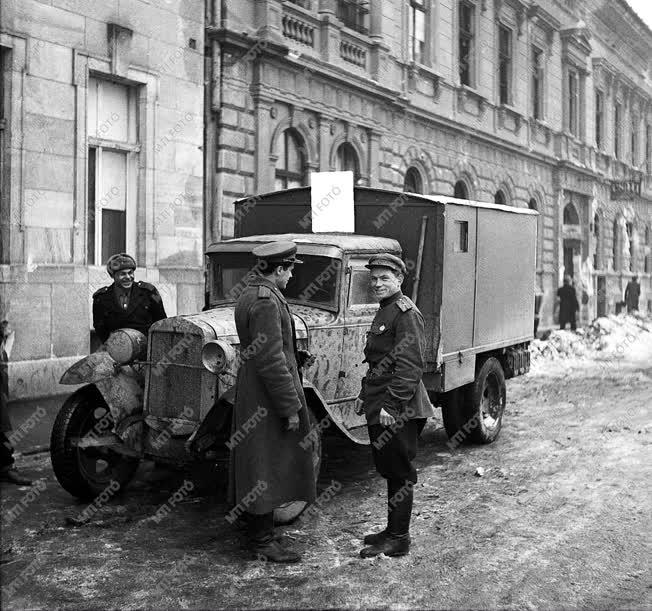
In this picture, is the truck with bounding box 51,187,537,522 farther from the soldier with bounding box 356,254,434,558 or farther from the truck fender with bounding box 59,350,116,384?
the soldier with bounding box 356,254,434,558

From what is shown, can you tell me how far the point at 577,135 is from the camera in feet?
97.3

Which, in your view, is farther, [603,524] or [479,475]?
[479,475]

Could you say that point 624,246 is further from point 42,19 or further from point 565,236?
point 42,19

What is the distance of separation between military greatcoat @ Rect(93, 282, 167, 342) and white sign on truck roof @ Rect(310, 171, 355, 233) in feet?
5.13

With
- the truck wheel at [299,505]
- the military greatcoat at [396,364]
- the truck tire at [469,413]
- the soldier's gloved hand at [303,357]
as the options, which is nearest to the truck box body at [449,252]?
the truck tire at [469,413]

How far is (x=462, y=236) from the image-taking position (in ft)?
26.3

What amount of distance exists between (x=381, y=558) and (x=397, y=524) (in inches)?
9.3

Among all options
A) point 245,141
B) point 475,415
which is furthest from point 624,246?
point 475,415

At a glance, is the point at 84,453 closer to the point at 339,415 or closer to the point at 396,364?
the point at 339,415

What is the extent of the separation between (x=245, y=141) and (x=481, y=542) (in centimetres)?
965

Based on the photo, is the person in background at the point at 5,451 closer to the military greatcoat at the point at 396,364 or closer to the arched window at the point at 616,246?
the military greatcoat at the point at 396,364

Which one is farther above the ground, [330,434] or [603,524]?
[330,434]

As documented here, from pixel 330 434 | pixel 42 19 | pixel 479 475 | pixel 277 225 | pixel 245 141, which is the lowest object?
pixel 479 475

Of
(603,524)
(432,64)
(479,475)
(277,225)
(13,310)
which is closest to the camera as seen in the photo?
(603,524)
